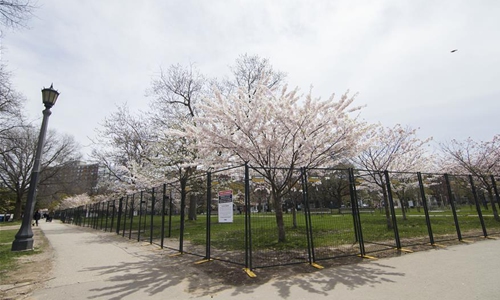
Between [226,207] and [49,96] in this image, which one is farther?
[49,96]

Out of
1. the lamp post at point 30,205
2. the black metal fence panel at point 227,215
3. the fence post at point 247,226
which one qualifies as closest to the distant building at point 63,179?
the lamp post at point 30,205

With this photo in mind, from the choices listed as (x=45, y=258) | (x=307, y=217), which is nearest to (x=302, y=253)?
(x=307, y=217)

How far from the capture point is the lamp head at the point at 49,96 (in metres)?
9.61

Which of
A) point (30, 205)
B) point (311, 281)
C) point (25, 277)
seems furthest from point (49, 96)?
point (311, 281)

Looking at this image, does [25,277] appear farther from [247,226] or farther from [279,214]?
[279,214]

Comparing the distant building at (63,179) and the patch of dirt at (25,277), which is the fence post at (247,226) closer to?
the patch of dirt at (25,277)

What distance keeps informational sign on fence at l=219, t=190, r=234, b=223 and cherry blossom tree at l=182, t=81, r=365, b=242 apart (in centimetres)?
199

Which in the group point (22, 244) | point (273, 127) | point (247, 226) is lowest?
point (22, 244)

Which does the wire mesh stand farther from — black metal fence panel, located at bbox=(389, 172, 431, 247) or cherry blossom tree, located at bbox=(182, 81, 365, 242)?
cherry blossom tree, located at bbox=(182, 81, 365, 242)

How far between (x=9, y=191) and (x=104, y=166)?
1196 inches

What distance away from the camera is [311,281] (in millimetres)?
4660

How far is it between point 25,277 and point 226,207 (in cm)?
473

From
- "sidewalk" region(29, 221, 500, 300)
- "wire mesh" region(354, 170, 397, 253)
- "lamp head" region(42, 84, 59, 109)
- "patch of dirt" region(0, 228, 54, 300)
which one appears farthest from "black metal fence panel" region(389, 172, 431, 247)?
"lamp head" region(42, 84, 59, 109)

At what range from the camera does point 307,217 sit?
247 inches
